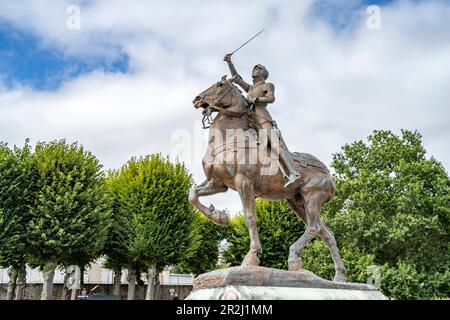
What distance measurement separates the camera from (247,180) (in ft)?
29.6

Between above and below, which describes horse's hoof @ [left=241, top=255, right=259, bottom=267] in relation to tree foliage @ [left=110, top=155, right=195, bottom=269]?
below

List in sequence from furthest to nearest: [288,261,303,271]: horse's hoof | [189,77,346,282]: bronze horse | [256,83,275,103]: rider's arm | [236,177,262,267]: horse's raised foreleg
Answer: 1. [256,83,275,103]: rider's arm
2. [288,261,303,271]: horse's hoof
3. [189,77,346,282]: bronze horse
4. [236,177,262,267]: horse's raised foreleg

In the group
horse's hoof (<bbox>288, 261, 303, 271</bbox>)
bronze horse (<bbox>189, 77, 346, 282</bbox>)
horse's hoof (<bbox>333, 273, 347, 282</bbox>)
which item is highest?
bronze horse (<bbox>189, 77, 346, 282</bbox>)

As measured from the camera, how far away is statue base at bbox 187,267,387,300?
7.65m

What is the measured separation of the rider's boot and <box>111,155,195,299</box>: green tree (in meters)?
23.6

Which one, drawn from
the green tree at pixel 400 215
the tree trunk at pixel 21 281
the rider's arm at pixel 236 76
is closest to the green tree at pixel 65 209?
the tree trunk at pixel 21 281

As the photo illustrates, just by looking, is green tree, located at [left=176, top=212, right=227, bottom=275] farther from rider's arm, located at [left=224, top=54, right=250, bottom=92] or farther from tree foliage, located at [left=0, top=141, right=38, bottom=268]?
rider's arm, located at [left=224, top=54, right=250, bottom=92]

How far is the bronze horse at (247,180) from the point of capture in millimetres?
9031

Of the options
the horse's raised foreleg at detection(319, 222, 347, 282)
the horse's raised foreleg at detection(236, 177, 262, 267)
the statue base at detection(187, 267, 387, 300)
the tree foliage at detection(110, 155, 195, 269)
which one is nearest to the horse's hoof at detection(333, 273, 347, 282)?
the horse's raised foreleg at detection(319, 222, 347, 282)

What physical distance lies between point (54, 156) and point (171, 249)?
9573 mm
